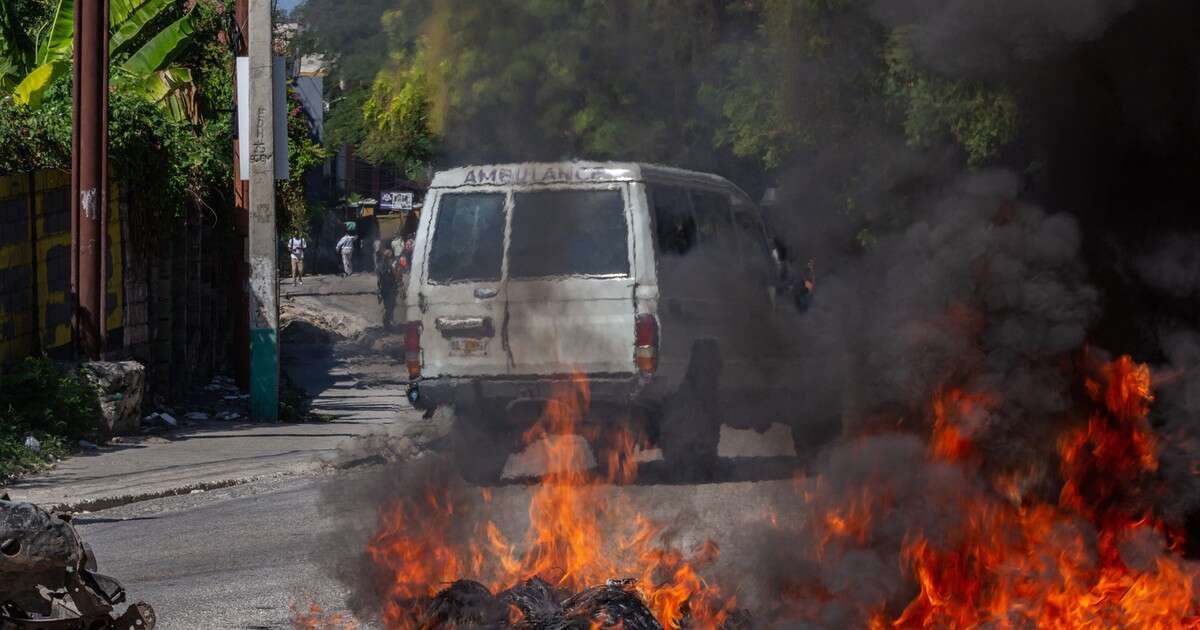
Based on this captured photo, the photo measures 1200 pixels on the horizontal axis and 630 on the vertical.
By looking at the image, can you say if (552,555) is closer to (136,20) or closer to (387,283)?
(136,20)

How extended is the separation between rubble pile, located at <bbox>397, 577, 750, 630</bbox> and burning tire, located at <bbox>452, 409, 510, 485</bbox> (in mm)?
3013

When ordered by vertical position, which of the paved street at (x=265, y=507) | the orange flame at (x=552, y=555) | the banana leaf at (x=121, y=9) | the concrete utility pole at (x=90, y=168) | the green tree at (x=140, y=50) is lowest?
the paved street at (x=265, y=507)

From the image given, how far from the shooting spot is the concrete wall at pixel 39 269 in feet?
43.1

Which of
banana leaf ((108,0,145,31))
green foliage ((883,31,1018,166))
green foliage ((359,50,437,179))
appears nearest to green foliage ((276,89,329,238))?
banana leaf ((108,0,145,31))

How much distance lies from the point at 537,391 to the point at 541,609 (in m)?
4.12

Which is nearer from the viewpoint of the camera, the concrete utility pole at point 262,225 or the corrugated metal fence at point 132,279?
the corrugated metal fence at point 132,279

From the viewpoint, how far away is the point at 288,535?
30.1ft

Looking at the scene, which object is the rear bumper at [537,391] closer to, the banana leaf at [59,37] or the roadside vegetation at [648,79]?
the roadside vegetation at [648,79]

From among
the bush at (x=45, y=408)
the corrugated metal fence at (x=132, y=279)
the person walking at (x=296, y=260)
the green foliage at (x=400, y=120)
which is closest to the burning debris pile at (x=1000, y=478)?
the green foliage at (x=400, y=120)

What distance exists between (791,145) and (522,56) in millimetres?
1464

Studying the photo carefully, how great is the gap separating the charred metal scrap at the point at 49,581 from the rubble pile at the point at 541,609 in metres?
1.06

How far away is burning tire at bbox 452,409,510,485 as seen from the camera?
355 inches

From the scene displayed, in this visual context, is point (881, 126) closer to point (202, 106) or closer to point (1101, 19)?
point (1101, 19)

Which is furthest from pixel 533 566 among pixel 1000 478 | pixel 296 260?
pixel 296 260
